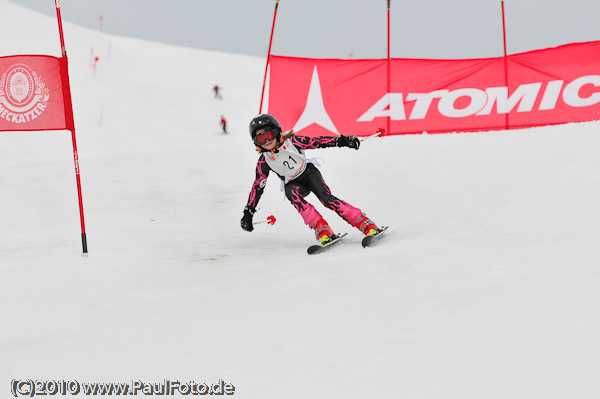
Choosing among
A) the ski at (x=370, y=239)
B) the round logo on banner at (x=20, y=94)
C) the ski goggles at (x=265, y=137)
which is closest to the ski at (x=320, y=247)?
the ski at (x=370, y=239)

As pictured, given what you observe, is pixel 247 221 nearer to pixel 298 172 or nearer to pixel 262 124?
pixel 298 172

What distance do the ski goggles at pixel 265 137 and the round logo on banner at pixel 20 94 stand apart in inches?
80.2

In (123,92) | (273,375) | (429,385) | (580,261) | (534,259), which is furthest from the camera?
(123,92)

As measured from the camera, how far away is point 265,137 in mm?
5500

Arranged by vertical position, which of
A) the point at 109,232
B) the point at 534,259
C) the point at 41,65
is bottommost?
the point at 109,232

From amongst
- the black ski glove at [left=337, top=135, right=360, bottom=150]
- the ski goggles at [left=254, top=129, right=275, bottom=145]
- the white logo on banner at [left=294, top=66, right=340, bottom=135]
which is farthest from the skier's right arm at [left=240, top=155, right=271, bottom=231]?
the white logo on banner at [left=294, top=66, right=340, bottom=135]

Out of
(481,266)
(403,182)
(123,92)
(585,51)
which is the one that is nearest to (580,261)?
(481,266)

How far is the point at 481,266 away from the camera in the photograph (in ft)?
11.8

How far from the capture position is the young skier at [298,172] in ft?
17.9

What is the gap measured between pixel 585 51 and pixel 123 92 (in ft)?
84.3

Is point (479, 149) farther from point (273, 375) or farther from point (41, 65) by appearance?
point (273, 375)

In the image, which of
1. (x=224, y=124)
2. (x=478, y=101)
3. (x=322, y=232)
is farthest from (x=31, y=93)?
(x=224, y=124)

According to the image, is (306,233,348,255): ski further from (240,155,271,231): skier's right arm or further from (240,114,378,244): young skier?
(240,155,271,231): skier's right arm

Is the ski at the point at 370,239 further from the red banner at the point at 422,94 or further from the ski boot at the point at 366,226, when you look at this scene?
the red banner at the point at 422,94
